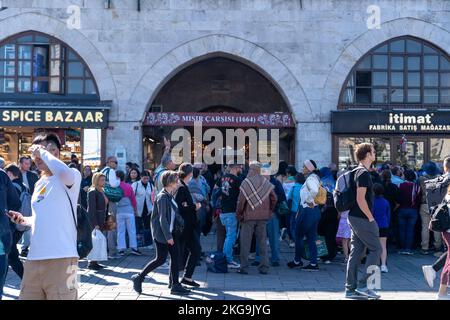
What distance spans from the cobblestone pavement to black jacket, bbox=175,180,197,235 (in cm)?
93

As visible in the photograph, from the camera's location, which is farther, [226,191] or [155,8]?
[155,8]

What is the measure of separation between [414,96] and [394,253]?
727cm

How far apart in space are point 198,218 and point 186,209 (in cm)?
112

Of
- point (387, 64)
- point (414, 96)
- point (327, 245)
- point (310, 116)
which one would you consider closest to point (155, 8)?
point (310, 116)

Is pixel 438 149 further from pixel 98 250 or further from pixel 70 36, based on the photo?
pixel 98 250

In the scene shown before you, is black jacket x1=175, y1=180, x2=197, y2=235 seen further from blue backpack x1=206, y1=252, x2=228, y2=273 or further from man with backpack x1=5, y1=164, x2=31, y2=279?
man with backpack x1=5, y1=164, x2=31, y2=279

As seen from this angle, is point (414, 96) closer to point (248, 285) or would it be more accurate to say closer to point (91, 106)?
point (91, 106)

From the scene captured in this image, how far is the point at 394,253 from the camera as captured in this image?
12289mm

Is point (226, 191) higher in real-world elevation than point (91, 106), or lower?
lower

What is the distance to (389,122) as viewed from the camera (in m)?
17.4

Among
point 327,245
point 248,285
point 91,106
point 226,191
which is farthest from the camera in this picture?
point 91,106

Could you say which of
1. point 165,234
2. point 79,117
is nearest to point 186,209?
point 165,234
